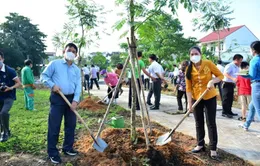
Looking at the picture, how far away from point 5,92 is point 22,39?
30007 mm

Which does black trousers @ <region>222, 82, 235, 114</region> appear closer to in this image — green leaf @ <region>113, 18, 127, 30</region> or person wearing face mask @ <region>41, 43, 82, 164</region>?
green leaf @ <region>113, 18, 127, 30</region>

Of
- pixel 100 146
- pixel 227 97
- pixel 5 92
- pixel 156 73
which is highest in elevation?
pixel 156 73

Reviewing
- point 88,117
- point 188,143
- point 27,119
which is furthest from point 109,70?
point 188,143

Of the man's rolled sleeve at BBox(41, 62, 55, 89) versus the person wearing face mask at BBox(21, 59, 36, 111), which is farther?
the person wearing face mask at BBox(21, 59, 36, 111)

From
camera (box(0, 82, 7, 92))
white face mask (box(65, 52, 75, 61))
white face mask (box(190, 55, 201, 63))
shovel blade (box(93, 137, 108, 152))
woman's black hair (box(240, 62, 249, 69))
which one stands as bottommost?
shovel blade (box(93, 137, 108, 152))

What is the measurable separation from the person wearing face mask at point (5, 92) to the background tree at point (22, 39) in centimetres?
2703

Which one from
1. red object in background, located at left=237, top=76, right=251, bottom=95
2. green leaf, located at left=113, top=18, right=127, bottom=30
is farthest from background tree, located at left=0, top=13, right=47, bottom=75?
green leaf, located at left=113, top=18, right=127, bottom=30

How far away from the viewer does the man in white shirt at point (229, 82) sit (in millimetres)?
7111

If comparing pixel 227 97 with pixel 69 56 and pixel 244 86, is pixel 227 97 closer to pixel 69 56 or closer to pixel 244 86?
pixel 244 86

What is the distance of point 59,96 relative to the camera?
3949 mm

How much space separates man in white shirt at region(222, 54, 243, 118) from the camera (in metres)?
7.11

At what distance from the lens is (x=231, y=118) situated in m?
7.19

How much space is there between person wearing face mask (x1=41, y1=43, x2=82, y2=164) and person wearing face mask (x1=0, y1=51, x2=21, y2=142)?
1383 mm

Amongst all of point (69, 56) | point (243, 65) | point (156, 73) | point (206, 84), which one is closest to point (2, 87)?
point (69, 56)
